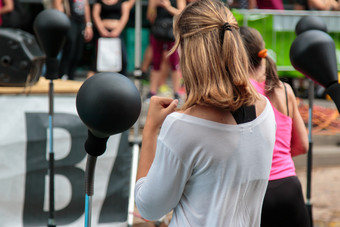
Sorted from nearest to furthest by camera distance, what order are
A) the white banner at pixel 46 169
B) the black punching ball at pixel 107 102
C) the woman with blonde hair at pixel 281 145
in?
1. the black punching ball at pixel 107 102
2. the woman with blonde hair at pixel 281 145
3. the white banner at pixel 46 169

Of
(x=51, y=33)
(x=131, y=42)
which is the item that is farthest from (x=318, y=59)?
(x=131, y=42)

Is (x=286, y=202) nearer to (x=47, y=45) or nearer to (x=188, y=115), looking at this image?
(x=188, y=115)

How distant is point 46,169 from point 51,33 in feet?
3.69

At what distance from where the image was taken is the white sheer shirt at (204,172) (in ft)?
5.10

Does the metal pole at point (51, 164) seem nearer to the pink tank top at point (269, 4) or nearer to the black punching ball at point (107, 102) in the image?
the black punching ball at point (107, 102)

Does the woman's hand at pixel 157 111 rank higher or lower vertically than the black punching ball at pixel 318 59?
lower

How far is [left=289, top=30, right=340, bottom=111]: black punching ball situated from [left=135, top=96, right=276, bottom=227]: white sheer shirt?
0.39m

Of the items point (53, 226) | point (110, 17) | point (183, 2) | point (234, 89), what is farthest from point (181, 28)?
point (110, 17)

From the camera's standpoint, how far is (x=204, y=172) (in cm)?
160

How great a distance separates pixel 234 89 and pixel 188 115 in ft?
0.56

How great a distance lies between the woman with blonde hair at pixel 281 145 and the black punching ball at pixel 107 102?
1.13 meters


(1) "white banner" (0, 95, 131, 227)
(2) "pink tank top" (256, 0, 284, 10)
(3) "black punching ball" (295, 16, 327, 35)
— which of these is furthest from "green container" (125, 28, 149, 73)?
(3) "black punching ball" (295, 16, 327, 35)

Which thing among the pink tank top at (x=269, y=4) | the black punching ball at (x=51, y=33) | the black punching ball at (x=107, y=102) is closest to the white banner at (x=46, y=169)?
the black punching ball at (x=51, y=33)

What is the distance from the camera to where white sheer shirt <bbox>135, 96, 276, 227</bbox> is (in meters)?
1.56
